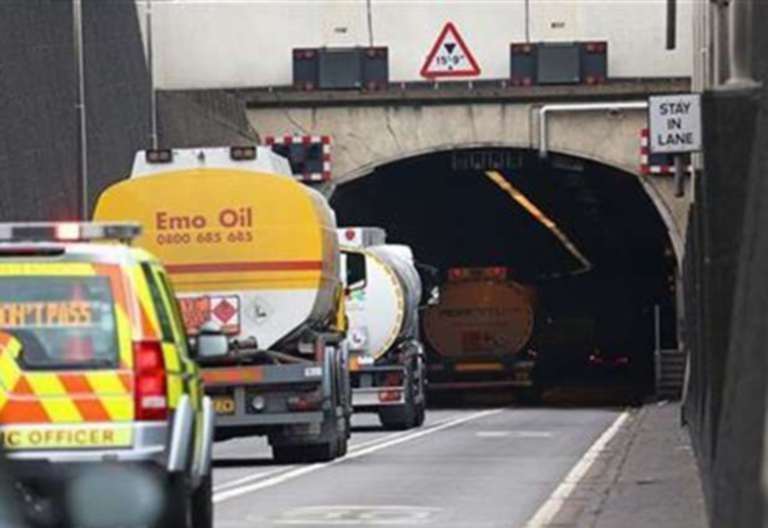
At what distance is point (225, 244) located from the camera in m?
27.1

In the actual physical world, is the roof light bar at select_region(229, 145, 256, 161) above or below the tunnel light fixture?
above

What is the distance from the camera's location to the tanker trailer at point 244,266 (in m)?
26.9

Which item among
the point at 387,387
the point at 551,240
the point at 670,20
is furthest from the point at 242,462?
the point at 551,240

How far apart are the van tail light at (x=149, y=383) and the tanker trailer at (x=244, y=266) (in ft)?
43.7

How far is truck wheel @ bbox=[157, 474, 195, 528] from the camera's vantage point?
13539 mm

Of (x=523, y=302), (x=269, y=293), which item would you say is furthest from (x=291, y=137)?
(x=269, y=293)

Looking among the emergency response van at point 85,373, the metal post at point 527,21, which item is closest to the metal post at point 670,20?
the emergency response van at point 85,373

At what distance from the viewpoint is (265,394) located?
1070 inches

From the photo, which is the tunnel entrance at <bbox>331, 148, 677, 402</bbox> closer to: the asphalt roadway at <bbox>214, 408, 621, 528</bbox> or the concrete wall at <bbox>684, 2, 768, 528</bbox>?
the asphalt roadway at <bbox>214, 408, 621, 528</bbox>

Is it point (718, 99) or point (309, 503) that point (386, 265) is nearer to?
point (309, 503)

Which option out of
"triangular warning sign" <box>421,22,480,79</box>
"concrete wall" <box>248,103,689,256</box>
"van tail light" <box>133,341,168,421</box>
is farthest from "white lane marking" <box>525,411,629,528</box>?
"concrete wall" <box>248,103,689,256</box>

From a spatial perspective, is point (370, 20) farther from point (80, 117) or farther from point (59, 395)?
point (59, 395)

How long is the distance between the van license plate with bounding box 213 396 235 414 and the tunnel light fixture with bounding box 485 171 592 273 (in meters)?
31.9

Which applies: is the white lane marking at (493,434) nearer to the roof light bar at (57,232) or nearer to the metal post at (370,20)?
the metal post at (370,20)
